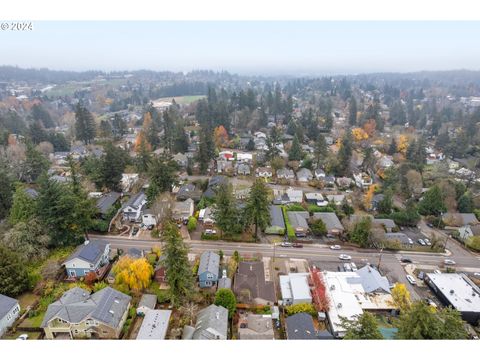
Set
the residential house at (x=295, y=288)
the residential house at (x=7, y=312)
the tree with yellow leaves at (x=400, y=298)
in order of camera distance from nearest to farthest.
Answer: the residential house at (x=7, y=312), the tree with yellow leaves at (x=400, y=298), the residential house at (x=295, y=288)

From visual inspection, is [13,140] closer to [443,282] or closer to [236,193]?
→ [236,193]

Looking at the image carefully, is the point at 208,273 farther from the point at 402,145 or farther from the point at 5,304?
the point at 402,145

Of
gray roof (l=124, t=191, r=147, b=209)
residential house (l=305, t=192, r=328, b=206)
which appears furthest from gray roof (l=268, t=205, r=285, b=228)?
gray roof (l=124, t=191, r=147, b=209)

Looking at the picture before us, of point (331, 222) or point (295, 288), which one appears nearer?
point (295, 288)

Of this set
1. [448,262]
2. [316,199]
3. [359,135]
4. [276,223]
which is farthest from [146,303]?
[359,135]

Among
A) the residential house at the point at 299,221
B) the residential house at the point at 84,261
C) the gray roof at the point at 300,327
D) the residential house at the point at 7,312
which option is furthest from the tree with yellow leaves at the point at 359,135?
the residential house at the point at 7,312

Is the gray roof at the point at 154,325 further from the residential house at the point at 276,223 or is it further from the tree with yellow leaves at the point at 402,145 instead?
the tree with yellow leaves at the point at 402,145
